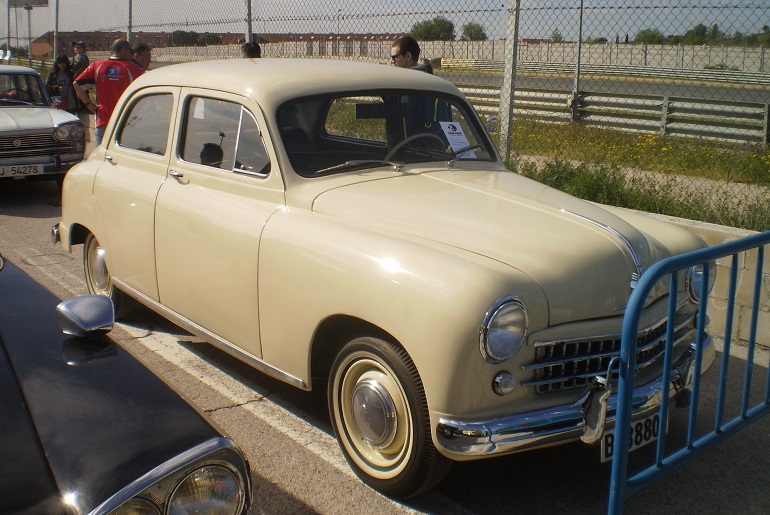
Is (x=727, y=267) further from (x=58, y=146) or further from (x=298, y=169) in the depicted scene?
(x=58, y=146)

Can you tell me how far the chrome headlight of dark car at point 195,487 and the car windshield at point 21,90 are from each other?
9678 mm

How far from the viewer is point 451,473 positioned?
11.4 feet

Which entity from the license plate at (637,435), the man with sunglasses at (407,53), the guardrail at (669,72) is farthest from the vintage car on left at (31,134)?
the license plate at (637,435)

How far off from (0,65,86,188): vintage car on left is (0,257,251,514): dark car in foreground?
25.6 feet

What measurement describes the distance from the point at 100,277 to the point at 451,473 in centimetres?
291

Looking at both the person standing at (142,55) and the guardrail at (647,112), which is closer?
the person standing at (142,55)

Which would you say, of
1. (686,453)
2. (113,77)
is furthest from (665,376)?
(113,77)

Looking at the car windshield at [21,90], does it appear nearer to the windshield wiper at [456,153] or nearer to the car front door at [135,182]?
the car front door at [135,182]

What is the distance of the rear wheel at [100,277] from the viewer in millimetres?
5133

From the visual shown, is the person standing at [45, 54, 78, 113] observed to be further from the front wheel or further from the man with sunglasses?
the front wheel

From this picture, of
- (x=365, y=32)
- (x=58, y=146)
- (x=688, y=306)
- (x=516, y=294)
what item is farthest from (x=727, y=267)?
(x=58, y=146)

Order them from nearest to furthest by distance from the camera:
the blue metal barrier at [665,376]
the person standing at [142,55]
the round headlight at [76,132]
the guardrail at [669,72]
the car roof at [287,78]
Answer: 1. the blue metal barrier at [665,376]
2. the car roof at [287,78]
3. the guardrail at [669,72]
4. the person standing at [142,55]
5. the round headlight at [76,132]

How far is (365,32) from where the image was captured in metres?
7.79

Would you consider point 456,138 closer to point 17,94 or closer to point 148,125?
point 148,125
